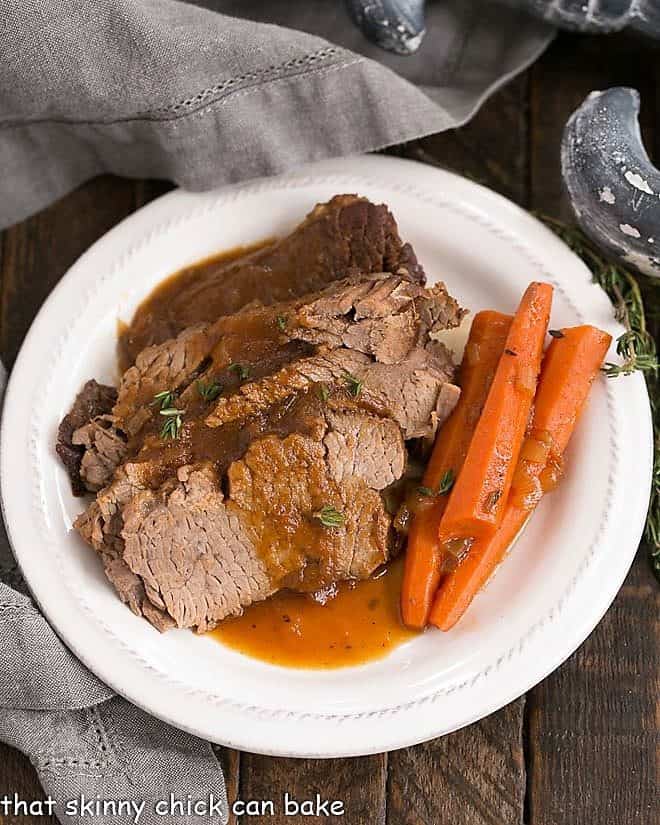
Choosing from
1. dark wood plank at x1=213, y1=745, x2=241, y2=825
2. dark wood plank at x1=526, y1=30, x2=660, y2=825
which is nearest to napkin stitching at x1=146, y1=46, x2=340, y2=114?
dark wood plank at x1=526, y1=30, x2=660, y2=825

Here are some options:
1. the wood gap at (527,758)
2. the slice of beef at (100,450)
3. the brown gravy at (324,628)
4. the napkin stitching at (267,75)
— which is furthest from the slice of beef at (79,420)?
the wood gap at (527,758)

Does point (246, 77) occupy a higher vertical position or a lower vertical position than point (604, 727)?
higher

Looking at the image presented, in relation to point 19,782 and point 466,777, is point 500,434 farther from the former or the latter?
point 19,782

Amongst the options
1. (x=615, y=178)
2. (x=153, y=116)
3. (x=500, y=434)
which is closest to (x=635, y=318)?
(x=615, y=178)

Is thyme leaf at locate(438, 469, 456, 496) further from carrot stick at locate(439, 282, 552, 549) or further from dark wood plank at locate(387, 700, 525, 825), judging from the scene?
dark wood plank at locate(387, 700, 525, 825)

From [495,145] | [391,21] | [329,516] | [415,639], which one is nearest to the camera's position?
[329,516]

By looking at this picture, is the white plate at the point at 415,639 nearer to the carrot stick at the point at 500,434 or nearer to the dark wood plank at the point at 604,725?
the carrot stick at the point at 500,434
